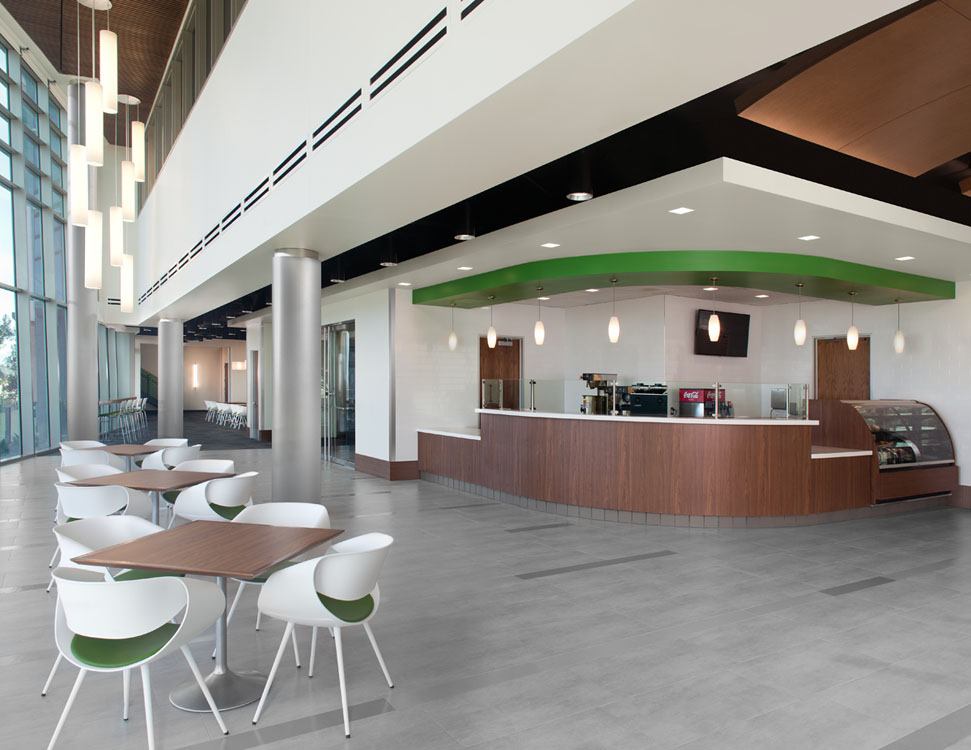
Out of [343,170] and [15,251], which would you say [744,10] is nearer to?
[343,170]

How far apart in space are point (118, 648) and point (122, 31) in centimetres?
1048

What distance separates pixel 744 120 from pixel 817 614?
10.8 feet

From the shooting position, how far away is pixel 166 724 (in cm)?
277

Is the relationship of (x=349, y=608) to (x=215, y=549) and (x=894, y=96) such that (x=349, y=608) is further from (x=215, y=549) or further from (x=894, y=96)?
(x=894, y=96)

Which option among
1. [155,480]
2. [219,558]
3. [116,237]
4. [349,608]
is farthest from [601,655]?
[116,237]

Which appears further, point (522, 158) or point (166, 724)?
point (522, 158)

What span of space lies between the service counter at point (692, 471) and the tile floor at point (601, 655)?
1.91 ft

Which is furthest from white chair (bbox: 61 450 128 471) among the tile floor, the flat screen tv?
the flat screen tv

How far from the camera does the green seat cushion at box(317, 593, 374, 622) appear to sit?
9.56 feet

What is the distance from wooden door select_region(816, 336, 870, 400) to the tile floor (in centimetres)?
387

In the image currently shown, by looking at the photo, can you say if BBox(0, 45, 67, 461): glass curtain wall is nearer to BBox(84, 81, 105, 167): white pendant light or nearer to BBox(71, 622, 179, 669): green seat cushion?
BBox(84, 81, 105, 167): white pendant light

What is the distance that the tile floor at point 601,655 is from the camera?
2.73 meters

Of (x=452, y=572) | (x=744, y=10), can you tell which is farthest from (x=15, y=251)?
(x=744, y=10)

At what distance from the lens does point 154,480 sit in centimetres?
515
